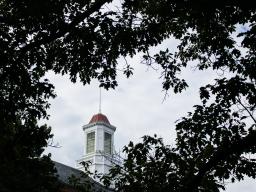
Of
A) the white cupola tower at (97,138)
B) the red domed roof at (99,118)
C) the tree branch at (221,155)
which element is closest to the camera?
the tree branch at (221,155)

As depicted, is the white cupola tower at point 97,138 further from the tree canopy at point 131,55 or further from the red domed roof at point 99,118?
the tree canopy at point 131,55

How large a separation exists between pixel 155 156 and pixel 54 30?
447 cm

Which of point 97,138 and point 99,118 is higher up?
point 99,118

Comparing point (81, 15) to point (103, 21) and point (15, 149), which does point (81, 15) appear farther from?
point (15, 149)

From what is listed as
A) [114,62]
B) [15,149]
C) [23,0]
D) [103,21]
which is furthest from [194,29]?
[15,149]

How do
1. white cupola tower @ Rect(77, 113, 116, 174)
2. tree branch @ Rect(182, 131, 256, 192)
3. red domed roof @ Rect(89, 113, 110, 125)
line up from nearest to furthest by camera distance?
tree branch @ Rect(182, 131, 256, 192)
white cupola tower @ Rect(77, 113, 116, 174)
red domed roof @ Rect(89, 113, 110, 125)

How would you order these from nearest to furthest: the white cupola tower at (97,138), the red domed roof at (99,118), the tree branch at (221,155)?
the tree branch at (221,155) → the white cupola tower at (97,138) → the red domed roof at (99,118)

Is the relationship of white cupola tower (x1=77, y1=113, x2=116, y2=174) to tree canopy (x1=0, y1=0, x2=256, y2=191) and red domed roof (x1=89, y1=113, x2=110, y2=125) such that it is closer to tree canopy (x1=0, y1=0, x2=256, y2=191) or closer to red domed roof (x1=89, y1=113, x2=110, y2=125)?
red domed roof (x1=89, y1=113, x2=110, y2=125)

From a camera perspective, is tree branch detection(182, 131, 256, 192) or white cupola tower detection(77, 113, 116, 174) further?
white cupola tower detection(77, 113, 116, 174)

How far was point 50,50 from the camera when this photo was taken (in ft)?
37.1

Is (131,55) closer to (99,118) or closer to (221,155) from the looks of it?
(221,155)

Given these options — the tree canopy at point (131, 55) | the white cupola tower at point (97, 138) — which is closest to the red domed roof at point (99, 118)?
the white cupola tower at point (97, 138)

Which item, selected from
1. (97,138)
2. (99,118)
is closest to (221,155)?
(97,138)

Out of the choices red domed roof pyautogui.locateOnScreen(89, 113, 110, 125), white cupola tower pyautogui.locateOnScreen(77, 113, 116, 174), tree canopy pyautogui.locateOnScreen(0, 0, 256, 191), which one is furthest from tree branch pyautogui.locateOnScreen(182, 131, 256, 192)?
red domed roof pyautogui.locateOnScreen(89, 113, 110, 125)
